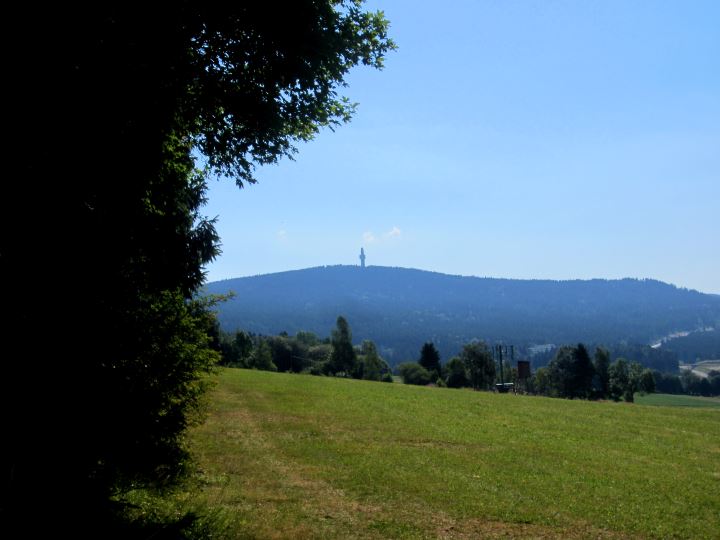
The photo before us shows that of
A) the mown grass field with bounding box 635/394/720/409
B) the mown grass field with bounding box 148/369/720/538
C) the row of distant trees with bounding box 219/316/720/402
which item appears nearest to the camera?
the mown grass field with bounding box 148/369/720/538

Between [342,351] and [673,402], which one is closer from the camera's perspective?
[342,351]

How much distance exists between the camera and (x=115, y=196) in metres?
10.0

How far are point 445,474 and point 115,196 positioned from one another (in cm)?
1240

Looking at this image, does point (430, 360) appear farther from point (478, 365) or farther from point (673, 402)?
point (673, 402)

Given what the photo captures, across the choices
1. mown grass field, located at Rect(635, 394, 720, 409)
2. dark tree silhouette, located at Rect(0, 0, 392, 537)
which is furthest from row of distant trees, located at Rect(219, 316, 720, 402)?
dark tree silhouette, located at Rect(0, 0, 392, 537)

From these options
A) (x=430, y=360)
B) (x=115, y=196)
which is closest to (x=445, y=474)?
(x=115, y=196)

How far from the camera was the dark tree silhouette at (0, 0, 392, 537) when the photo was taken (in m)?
8.57

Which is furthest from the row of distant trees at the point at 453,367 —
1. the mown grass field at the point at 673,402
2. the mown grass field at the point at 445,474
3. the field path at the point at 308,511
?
the field path at the point at 308,511

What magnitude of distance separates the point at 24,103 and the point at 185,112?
3798mm

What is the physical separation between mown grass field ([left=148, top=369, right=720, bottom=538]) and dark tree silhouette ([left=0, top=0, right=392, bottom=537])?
9.73ft

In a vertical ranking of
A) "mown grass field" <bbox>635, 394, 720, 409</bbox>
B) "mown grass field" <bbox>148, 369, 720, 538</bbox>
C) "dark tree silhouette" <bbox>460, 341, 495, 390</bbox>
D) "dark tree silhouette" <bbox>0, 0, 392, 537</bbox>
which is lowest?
"mown grass field" <bbox>635, 394, 720, 409</bbox>

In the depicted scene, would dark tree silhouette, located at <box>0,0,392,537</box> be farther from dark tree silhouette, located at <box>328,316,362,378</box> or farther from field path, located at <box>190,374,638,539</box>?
dark tree silhouette, located at <box>328,316,362,378</box>

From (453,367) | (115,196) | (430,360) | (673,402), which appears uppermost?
(115,196)

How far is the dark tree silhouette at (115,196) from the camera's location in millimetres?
8570
